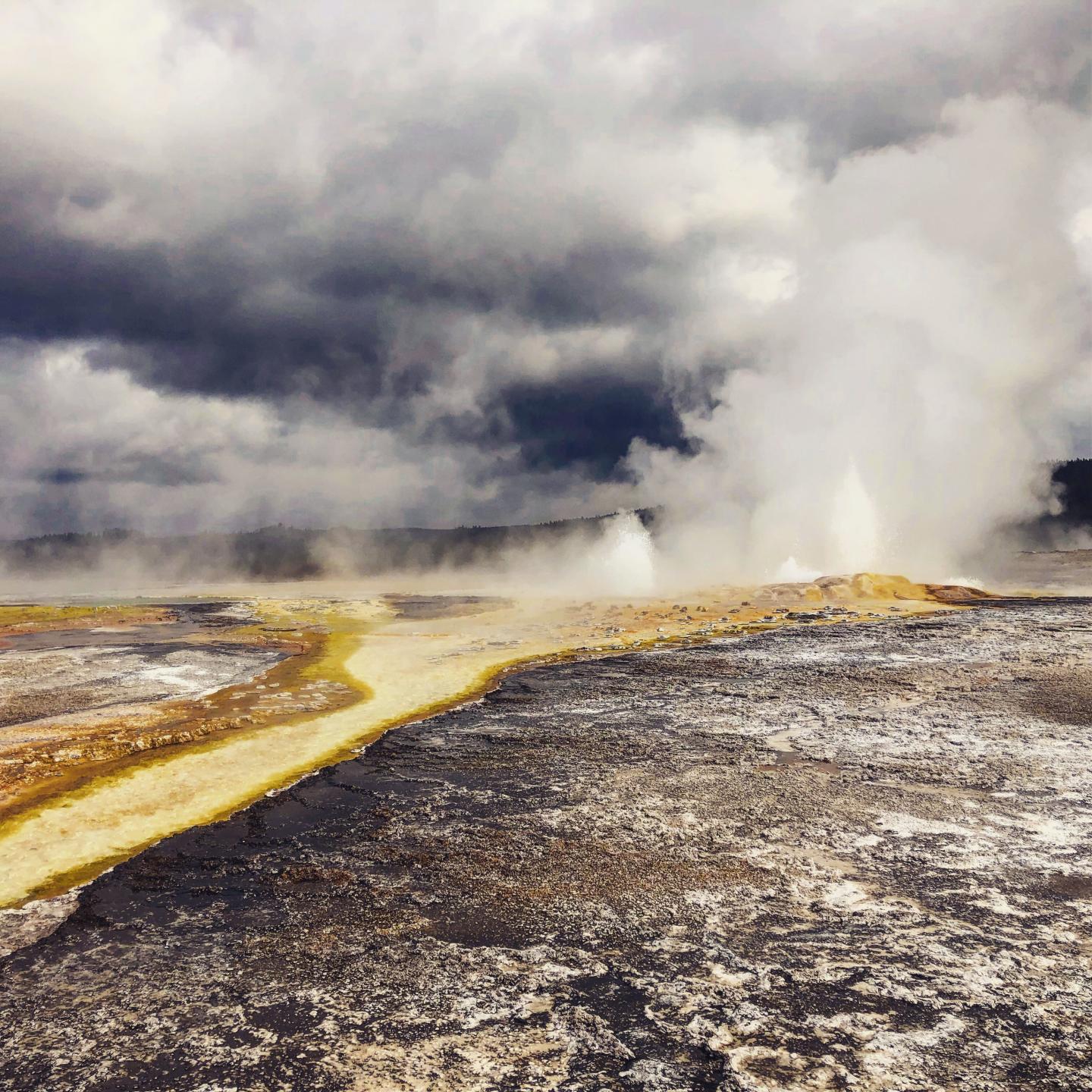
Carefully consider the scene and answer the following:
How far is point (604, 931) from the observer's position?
7004 millimetres

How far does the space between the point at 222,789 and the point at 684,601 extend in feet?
103

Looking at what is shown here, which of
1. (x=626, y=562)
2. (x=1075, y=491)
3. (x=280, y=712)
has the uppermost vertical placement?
(x=1075, y=491)

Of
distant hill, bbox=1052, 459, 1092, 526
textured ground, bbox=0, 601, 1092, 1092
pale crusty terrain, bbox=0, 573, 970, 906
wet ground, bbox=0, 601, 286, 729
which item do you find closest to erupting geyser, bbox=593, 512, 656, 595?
pale crusty terrain, bbox=0, 573, 970, 906

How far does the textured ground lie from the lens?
5.26 metres

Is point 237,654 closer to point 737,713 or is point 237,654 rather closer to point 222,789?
point 222,789

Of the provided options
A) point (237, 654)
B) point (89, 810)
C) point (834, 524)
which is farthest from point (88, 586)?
point (89, 810)

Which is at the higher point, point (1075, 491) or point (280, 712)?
point (1075, 491)

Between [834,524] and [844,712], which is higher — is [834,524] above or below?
above

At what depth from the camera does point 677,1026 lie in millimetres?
5566

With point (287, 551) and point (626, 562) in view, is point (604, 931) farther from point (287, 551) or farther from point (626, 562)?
point (287, 551)

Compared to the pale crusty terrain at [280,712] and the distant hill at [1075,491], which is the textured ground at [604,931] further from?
the distant hill at [1075,491]

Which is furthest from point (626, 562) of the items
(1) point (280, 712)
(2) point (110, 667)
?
(1) point (280, 712)

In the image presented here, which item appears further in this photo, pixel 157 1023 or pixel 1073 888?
pixel 1073 888

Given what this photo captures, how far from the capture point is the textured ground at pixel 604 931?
526 cm
